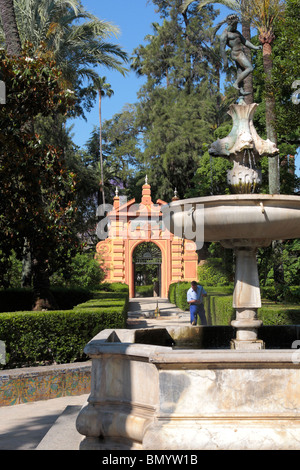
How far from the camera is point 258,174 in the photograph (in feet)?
19.0

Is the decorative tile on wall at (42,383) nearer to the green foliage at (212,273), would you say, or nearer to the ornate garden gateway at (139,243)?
the green foliage at (212,273)

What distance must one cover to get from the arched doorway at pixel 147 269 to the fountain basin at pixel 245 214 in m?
26.5

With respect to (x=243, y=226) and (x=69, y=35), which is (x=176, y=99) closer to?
(x=69, y=35)

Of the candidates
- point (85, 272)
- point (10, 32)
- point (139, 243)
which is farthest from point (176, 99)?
point (10, 32)

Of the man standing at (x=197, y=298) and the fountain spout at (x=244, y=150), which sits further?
the man standing at (x=197, y=298)

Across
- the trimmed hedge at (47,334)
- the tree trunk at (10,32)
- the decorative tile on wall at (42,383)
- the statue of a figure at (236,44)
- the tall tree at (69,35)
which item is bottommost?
the decorative tile on wall at (42,383)

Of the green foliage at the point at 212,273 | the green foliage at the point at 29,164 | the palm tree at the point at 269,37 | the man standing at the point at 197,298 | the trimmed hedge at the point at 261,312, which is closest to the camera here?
the trimmed hedge at the point at 261,312

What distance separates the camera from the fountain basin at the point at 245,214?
454cm

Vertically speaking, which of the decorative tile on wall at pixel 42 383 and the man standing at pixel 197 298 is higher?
the man standing at pixel 197 298

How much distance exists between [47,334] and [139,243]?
23.3 m

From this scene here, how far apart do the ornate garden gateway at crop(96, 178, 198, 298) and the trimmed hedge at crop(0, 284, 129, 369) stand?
21952 mm

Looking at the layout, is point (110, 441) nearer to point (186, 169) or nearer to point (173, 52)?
point (186, 169)

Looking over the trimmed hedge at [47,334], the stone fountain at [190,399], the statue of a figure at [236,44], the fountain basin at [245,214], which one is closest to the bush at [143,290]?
the trimmed hedge at [47,334]

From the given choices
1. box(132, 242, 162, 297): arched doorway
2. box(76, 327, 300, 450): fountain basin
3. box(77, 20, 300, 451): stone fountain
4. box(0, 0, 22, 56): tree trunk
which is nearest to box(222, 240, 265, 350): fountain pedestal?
box(77, 20, 300, 451): stone fountain
